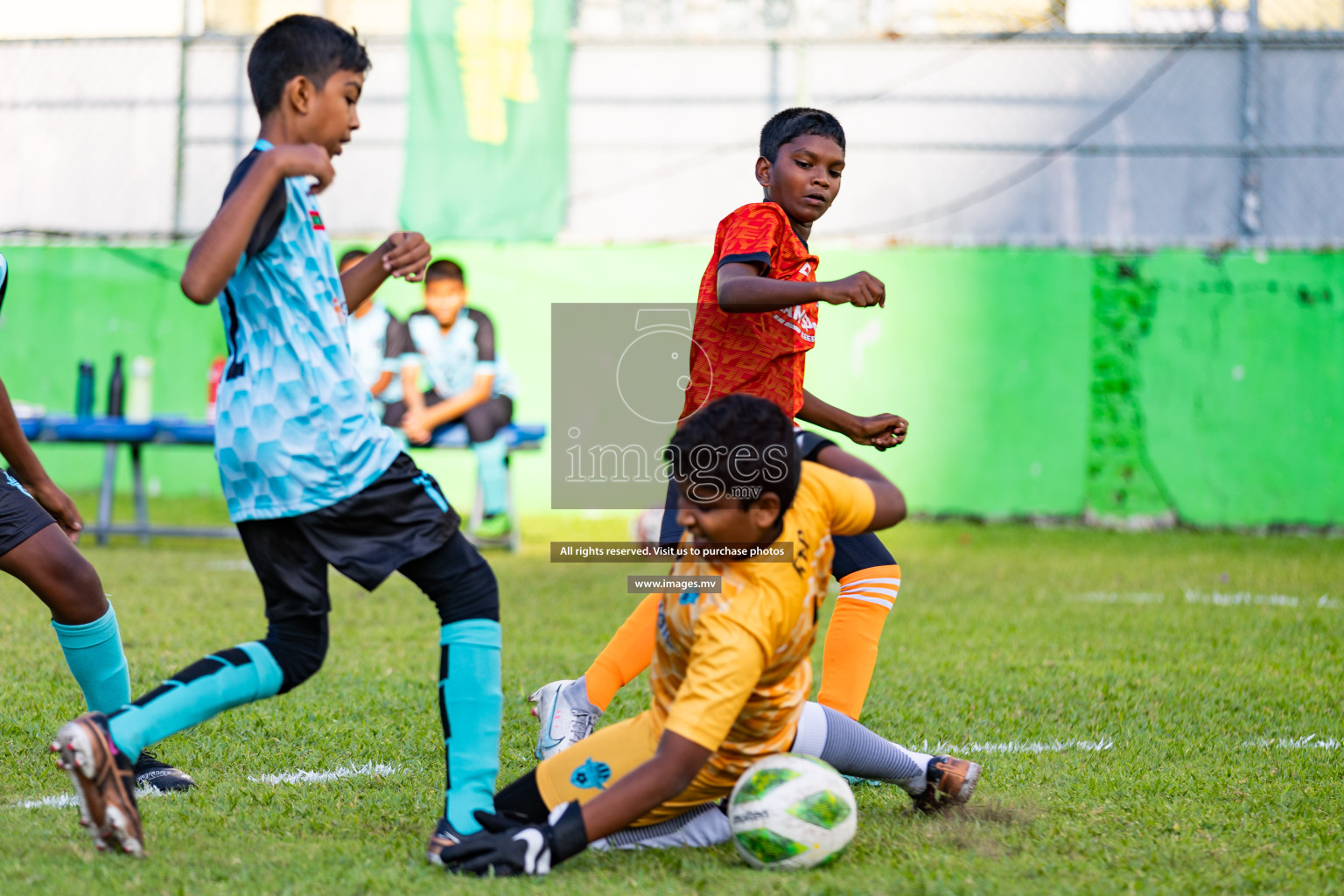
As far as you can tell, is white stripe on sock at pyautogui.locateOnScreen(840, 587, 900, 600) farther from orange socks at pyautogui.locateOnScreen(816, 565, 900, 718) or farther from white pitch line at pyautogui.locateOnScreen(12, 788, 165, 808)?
white pitch line at pyautogui.locateOnScreen(12, 788, 165, 808)

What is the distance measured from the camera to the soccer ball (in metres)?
2.52

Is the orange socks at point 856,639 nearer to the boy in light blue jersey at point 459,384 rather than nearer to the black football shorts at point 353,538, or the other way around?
the black football shorts at point 353,538

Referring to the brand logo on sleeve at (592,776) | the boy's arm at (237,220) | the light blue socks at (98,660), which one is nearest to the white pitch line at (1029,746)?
the brand logo on sleeve at (592,776)

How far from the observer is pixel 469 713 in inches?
101

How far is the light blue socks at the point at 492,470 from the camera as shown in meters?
8.37

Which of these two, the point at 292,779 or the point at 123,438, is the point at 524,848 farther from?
the point at 123,438

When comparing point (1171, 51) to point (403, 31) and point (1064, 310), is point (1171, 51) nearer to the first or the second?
point (1064, 310)

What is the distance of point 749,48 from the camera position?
435 inches

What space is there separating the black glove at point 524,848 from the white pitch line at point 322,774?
2.78 feet

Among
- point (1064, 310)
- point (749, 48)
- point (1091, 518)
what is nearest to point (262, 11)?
point (749, 48)

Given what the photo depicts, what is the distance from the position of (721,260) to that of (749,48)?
861 cm

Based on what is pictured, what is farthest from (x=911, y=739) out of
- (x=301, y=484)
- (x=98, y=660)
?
(x=98, y=660)

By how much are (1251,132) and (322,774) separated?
32.1ft

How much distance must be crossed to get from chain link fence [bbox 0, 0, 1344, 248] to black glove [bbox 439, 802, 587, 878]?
8.57 m
